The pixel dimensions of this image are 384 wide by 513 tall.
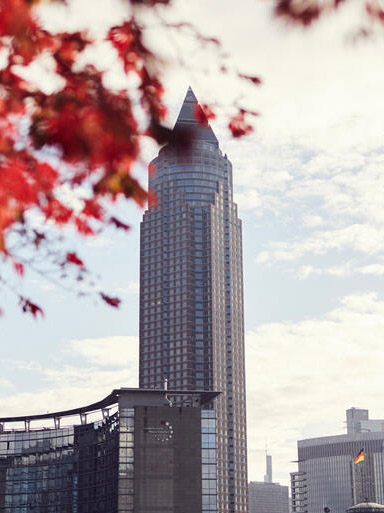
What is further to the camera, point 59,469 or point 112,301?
point 59,469

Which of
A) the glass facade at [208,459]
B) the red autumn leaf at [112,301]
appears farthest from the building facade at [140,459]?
the red autumn leaf at [112,301]

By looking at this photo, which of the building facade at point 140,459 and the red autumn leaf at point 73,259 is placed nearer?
the red autumn leaf at point 73,259

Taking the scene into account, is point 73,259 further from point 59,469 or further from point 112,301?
point 59,469

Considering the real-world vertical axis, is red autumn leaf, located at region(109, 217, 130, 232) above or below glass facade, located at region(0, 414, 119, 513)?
below

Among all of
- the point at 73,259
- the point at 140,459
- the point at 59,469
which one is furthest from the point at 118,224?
the point at 59,469

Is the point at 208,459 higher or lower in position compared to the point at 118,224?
higher

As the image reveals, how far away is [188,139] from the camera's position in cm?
599

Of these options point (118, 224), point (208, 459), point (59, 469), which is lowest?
point (118, 224)

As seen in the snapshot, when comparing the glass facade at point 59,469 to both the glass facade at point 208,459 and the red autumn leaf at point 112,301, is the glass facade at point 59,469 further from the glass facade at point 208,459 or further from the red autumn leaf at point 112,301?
the red autumn leaf at point 112,301

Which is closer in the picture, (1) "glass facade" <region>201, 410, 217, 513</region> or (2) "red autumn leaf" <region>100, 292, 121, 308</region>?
(2) "red autumn leaf" <region>100, 292, 121, 308</region>

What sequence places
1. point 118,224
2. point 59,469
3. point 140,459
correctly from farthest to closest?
1. point 59,469
2. point 140,459
3. point 118,224

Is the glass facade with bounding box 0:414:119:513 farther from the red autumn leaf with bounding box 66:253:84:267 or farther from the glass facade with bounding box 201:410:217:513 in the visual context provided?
the red autumn leaf with bounding box 66:253:84:267

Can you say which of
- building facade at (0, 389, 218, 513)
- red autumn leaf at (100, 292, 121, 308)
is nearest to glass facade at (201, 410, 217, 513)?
building facade at (0, 389, 218, 513)

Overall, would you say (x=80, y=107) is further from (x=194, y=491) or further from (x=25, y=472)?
(x=25, y=472)
